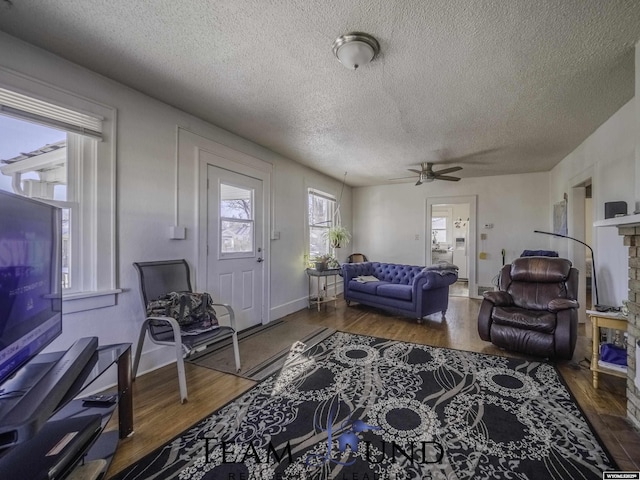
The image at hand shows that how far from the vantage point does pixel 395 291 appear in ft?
13.6

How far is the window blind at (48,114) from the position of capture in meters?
1.75

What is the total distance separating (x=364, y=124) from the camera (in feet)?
10.1

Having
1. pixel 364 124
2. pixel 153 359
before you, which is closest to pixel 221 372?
pixel 153 359

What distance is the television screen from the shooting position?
1.05 m

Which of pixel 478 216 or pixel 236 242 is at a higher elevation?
pixel 478 216

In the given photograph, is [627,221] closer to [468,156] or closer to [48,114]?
[468,156]

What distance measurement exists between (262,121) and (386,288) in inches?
116

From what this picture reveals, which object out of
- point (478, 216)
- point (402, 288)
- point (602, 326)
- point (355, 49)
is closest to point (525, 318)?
point (602, 326)

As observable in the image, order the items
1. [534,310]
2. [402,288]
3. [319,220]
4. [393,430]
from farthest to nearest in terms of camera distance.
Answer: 1. [319,220]
2. [402,288]
3. [534,310]
4. [393,430]

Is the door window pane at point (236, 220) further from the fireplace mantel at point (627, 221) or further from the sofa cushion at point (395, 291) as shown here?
the fireplace mantel at point (627, 221)

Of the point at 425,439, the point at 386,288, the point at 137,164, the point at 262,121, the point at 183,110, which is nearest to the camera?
the point at 425,439

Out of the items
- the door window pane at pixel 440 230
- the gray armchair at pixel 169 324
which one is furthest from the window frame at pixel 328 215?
the door window pane at pixel 440 230

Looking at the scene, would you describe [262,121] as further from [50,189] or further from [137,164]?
[50,189]

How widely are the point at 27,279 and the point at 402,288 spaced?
3.91 meters
